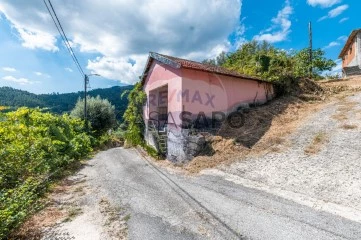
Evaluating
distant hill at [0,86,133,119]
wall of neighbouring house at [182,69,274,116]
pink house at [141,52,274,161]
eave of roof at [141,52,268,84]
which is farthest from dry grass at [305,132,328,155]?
distant hill at [0,86,133,119]

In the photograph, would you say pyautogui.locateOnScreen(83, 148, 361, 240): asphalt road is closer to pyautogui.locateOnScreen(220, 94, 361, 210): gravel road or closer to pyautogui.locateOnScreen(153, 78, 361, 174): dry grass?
pyautogui.locateOnScreen(220, 94, 361, 210): gravel road

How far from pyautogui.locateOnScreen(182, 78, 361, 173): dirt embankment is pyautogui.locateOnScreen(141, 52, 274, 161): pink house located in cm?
77

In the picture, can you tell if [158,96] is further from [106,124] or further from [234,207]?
[106,124]

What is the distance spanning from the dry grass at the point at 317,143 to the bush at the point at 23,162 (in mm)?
8613

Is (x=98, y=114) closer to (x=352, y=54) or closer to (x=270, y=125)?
(x=270, y=125)

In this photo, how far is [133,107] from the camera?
17.8 m

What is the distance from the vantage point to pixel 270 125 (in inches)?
457

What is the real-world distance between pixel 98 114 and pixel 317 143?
985 inches

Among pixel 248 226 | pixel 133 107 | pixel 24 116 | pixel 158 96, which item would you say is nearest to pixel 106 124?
pixel 133 107

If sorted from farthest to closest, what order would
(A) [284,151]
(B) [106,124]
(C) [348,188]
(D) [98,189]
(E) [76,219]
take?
(B) [106,124] → (A) [284,151] → (D) [98,189] → (C) [348,188] → (E) [76,219]

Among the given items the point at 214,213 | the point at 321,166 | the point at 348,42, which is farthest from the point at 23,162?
the point at 348,42

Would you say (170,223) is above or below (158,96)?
below

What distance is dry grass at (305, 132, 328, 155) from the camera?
8212 mm

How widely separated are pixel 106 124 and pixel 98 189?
23.1 meters
